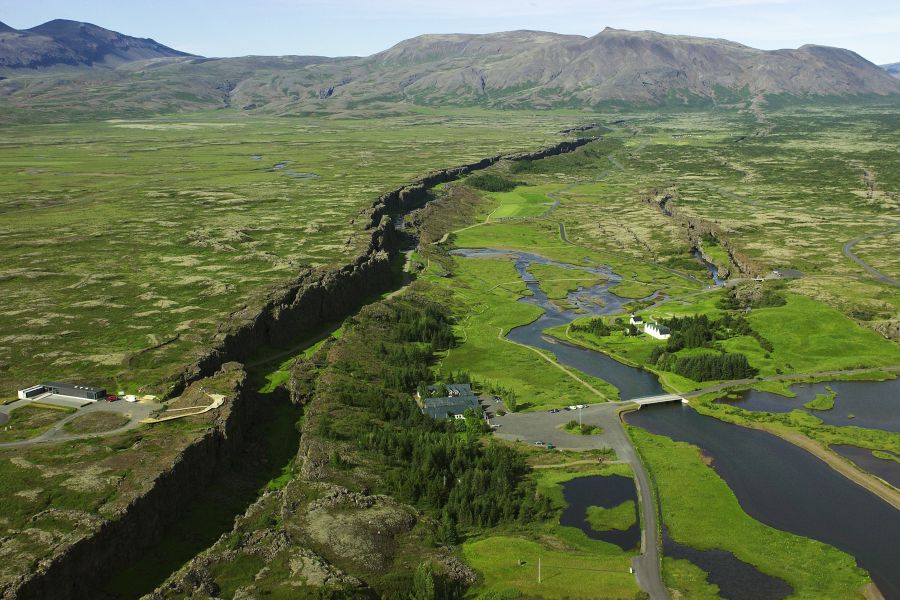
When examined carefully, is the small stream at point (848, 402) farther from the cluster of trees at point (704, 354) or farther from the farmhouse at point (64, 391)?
the farmhouse at point (64, 391)

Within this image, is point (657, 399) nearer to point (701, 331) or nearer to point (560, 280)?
point (701, 331)

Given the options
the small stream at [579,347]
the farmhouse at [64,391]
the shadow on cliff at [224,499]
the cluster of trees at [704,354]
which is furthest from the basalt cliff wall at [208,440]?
the cluster of trees at [704,354]

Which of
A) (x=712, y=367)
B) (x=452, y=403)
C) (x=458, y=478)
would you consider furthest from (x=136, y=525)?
(x=712, y=367)

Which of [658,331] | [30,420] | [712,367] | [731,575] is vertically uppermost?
[30,420]

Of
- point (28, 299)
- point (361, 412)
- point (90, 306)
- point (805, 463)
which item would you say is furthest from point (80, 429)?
point (805, 463)

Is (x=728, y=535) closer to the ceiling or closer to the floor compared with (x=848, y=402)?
closer to the floor

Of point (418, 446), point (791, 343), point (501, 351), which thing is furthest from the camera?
point (791, 343)

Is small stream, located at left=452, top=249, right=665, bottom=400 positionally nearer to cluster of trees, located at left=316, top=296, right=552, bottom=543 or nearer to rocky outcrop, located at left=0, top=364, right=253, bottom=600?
cluster of trees, located at left=316, top=296, right=552, bottom=543
